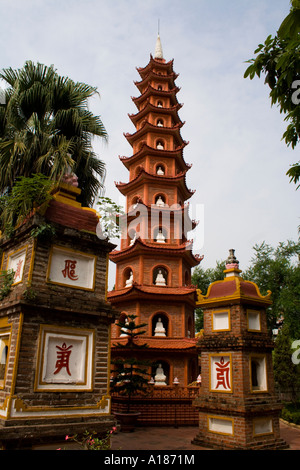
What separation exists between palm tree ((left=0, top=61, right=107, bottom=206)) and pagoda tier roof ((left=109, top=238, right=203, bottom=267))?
8.80 meters

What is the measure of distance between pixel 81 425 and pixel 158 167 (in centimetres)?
1692

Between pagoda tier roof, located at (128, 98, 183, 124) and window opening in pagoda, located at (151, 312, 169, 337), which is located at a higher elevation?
pagoda tier roof, located at (128, 98, 183, 124)

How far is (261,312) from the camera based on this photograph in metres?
11.5

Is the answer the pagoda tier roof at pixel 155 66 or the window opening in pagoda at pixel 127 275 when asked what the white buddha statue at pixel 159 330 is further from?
the pagoda tier roof at pixel 155 66

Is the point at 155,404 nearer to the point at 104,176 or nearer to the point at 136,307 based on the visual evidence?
the point at 136,307

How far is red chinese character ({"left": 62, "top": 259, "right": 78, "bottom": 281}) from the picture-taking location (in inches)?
303

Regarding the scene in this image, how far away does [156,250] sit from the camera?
61.5ft

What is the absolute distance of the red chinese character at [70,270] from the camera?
25.2ft

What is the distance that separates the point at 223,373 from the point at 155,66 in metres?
21.0

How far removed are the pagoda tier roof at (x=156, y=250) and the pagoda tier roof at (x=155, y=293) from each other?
5.92 ft

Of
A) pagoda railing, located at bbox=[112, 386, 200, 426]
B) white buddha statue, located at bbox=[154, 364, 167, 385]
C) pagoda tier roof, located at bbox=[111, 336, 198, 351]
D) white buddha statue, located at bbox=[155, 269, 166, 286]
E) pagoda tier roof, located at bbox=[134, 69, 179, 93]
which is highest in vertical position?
pagoda tier roof, located at bbox=[134, 69, 179, 93]

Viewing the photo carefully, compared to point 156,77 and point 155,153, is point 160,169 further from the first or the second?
point 156,77

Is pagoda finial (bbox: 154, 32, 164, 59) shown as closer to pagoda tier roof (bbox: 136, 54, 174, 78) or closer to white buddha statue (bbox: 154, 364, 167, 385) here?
pagoda tier roof (bbox: 136, 54, 174, 78)

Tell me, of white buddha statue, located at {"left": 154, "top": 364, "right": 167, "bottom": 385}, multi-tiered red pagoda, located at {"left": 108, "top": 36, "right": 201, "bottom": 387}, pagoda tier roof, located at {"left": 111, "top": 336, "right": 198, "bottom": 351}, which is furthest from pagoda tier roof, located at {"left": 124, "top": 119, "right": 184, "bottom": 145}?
white buddha statue, located at {"left": 154, "top": 364, "right": 167, "bottom": 385}
